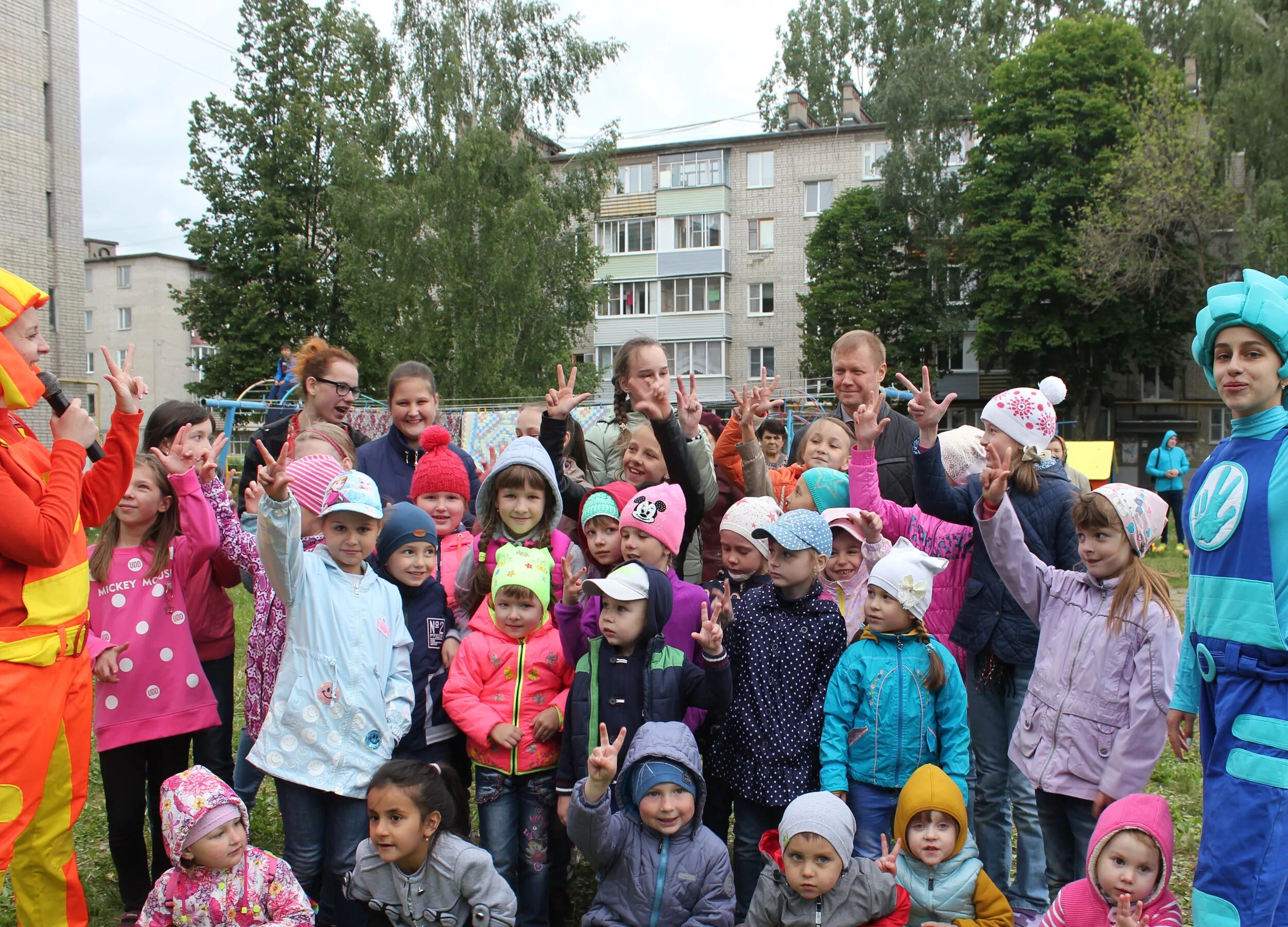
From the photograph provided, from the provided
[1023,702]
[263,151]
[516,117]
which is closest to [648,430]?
[1023,702]

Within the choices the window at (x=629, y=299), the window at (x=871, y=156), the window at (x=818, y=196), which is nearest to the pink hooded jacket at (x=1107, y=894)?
the window at (x=871, y=156)

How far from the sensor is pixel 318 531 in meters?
3.99

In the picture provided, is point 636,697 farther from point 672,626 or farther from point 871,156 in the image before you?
point 871,156

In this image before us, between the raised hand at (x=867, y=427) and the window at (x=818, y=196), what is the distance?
36.4 meters

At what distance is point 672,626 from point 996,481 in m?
1.28

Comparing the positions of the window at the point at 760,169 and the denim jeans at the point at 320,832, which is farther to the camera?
the window at the point at 760,169

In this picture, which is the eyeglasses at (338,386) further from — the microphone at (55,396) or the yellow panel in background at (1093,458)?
the yellow panel in background at (1093,458)

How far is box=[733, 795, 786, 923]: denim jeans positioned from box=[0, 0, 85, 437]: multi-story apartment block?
20.7 metres

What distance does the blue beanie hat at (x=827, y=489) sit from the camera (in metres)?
4.28

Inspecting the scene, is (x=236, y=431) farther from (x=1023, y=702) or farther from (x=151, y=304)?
(x=151, y=304)

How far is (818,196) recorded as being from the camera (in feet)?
127

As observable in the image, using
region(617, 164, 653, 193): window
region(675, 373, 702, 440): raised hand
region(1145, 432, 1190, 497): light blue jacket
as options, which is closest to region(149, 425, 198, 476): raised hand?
region(675, 373, 702, 440): raised hand

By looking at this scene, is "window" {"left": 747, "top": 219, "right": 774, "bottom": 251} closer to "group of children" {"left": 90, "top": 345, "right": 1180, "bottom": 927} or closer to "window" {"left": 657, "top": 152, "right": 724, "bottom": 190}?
"window" {"left": 657, "top": 152, "right": 724, "bottom": 190}

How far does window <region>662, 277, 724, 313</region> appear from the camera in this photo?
3903 centimetres
